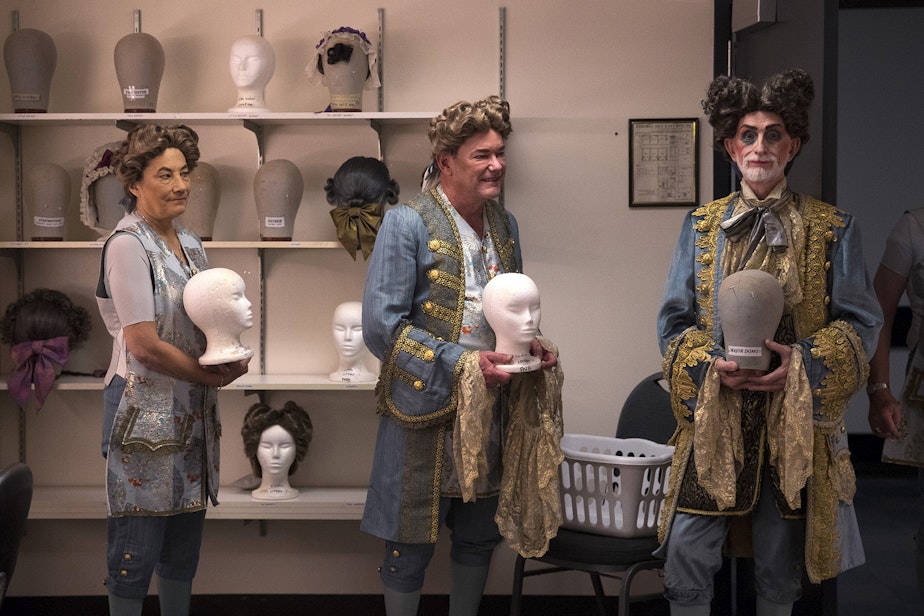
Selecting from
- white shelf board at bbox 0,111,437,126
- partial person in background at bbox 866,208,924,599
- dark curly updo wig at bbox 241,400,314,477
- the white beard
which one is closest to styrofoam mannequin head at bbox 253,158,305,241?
white shelf board at bbox 0,111,437,126

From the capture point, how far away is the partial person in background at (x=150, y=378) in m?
2.65

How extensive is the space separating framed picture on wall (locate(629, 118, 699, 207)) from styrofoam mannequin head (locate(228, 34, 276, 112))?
1344mm

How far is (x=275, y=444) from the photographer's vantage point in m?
3.61

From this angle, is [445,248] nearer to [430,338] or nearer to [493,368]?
[430,338]

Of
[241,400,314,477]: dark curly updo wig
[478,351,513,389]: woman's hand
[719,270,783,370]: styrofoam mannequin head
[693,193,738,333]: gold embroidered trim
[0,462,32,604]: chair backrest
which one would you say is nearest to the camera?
[0,462,32,604]: chair backrest

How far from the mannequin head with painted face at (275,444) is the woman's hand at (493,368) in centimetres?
121

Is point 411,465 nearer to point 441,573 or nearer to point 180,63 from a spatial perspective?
point 441,573

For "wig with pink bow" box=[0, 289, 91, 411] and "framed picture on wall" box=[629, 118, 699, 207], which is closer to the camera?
"wig with pink bow" box=[0, 289, 91, 411]

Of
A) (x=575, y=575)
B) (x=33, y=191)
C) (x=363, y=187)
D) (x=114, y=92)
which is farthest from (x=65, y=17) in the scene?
(x=575, y=575)

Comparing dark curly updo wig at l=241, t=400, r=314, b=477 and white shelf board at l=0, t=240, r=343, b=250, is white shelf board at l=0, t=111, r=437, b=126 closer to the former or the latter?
white shelf board at l=0, t=240, r=343, b=250

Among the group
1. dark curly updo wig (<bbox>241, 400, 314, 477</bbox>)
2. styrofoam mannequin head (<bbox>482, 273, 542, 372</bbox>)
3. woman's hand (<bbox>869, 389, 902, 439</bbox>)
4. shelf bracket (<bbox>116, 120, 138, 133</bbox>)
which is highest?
shelf bracket (<bbox>116, 120, 138, 133</bbox>)

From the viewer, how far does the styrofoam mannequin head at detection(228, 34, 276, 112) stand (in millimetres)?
3619

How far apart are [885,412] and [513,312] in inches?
41.4

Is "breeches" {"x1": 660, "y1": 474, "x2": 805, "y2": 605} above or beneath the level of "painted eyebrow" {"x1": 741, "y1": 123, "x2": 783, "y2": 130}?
beneath
